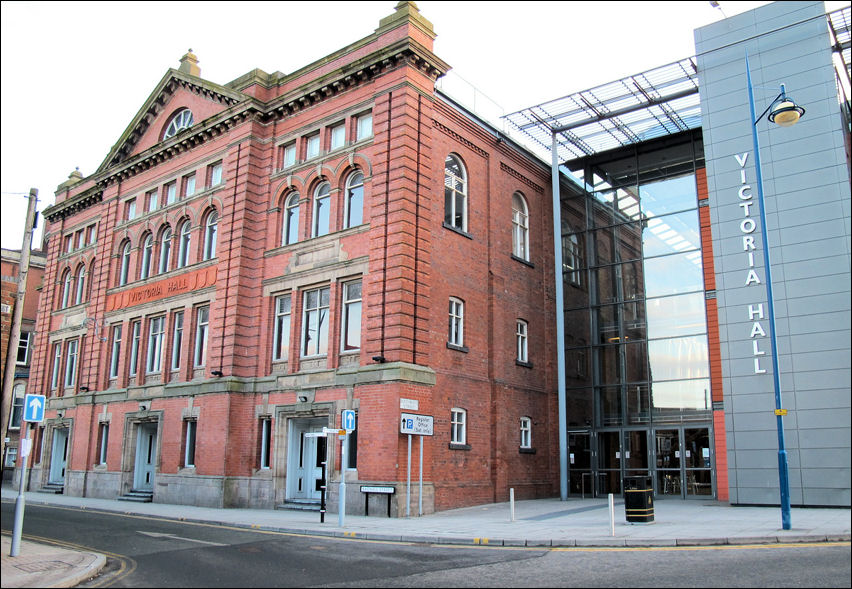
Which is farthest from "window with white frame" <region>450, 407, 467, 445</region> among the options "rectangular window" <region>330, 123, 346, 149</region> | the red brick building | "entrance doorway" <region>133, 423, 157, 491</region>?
"entrance doorway" <region>133, 423, 157, 491</region>

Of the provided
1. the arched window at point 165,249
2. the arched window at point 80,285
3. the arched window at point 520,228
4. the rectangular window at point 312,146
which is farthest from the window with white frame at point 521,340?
the arched window at point 80,285

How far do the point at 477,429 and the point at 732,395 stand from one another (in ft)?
26.6

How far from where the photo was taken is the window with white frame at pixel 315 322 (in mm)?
24547

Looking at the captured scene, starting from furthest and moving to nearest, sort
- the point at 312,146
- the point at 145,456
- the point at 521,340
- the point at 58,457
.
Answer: the point at 58,457 < the point at 145,456 < the point at 521,340 < the point at 312,146

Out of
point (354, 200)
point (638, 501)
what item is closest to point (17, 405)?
point (354, 200)

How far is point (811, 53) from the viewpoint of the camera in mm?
20703

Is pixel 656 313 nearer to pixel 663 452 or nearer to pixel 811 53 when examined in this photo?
pixel 663 452

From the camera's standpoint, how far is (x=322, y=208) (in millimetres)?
25938

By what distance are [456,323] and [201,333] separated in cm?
1062

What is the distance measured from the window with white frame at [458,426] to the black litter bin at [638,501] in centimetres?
779

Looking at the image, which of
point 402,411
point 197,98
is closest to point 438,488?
point 402,411

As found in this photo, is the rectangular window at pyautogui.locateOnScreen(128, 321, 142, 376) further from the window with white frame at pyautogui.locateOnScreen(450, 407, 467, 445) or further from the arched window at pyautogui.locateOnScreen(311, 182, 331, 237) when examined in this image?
the window with white frame at pyautogui.locateOnScreen(450, 407, 467, 445)

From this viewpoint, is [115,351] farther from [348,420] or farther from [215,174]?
[348,420]

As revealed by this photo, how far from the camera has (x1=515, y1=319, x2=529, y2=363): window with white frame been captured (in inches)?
1098
